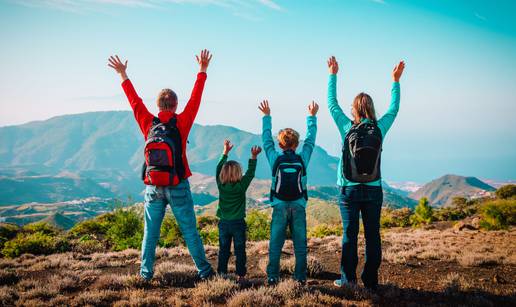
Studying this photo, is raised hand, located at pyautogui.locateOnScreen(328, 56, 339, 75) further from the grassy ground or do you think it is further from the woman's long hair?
the grassy ground

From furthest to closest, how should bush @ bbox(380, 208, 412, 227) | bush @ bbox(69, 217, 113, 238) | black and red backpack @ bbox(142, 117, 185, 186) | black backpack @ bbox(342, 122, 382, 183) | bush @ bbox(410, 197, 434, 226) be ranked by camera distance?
bush @ bbox(380, 208, 412, 227), bush @ bbox(410, 197, 434, 226), bush @ bbox(69, 217, 113, 238), black and red backpack @ bbox(142, 117, 185, 186), black backpack @ bbox(342, 122, 382, 183)

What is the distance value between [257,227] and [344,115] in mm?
10626

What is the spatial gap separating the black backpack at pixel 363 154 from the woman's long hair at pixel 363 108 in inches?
5.7

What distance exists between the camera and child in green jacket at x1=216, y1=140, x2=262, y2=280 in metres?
6.15

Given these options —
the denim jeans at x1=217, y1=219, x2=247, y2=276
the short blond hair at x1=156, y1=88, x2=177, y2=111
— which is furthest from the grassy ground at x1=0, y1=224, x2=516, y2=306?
the short blond hair at x1=156, y1=88, x2=177, y2=111

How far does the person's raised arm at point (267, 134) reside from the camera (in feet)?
18.2

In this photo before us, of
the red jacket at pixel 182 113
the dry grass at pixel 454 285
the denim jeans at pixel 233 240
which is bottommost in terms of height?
the dry grass at pixel 454 285

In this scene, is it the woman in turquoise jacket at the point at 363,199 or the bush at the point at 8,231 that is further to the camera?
the bush at the point at 8,231

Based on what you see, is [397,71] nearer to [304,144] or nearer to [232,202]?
[304,144]

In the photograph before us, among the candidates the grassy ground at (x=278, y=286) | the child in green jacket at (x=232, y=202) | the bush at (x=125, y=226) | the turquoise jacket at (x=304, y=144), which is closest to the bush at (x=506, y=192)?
the grassy ground at (x=278, y=286)

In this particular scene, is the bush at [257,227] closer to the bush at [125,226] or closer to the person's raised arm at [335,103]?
the bush at [125,226]

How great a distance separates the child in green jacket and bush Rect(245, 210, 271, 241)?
813 cm

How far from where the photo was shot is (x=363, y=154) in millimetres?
4801

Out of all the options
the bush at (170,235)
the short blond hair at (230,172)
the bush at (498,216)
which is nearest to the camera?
the short blond hair at (230,172)
